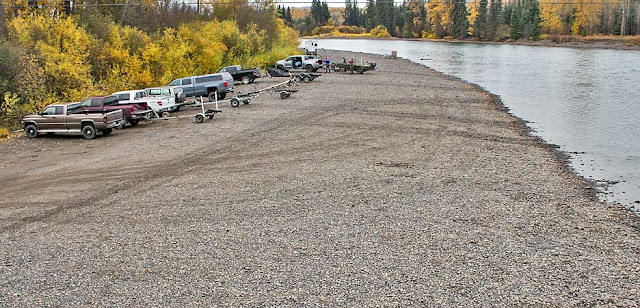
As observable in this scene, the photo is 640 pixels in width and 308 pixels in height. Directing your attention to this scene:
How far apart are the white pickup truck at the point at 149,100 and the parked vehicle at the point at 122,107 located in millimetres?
392

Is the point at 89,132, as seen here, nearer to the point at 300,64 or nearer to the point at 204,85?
the point at 204,85

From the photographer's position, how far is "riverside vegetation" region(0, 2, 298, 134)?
89.5 feet

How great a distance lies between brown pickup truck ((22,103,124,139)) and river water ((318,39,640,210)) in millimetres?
18077

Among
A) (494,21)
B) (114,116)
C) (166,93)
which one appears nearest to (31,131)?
(114,116)

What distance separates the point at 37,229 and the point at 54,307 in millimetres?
4273

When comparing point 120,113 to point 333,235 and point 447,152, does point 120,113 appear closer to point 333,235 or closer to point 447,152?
point 447,152

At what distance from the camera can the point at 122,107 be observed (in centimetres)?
2555

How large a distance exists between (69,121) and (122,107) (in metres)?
2.86

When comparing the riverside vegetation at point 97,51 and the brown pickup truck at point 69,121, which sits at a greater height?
the riverside vegetation at point 97,51

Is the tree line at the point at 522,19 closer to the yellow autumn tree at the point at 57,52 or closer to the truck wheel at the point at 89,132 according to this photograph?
the yellow autumn tree at the point at 57,52

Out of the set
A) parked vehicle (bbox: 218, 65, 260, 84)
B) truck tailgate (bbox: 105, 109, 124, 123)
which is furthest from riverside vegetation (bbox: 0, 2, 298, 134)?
truck tailgate (bbox: 105, 109, 124, 123)

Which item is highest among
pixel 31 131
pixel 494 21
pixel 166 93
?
pixel 494 21

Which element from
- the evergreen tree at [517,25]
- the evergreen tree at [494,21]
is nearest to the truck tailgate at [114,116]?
the evergreen tree at [517,25]

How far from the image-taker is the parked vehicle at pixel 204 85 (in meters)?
34.9
